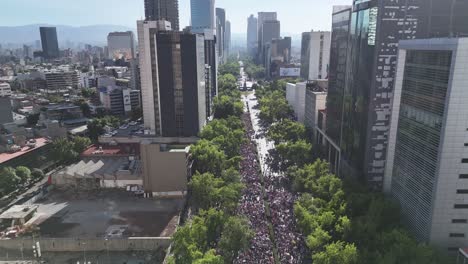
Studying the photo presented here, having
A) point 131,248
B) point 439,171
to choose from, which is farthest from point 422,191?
point 131,248

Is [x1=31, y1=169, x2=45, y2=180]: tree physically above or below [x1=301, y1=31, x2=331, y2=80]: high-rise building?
below

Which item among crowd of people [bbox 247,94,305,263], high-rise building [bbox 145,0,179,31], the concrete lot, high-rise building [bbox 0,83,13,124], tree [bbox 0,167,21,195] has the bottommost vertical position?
the concrete lot

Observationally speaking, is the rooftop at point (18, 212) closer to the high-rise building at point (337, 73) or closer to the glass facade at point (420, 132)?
the high-rise building at point (337, 73)

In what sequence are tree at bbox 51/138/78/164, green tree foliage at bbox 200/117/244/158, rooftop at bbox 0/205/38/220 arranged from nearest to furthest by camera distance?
1. rooftop at bbox 0/205/38/220
2. green tree foliage at bbox 200/117/244/158
3. tree at bbox 51/138/78/164

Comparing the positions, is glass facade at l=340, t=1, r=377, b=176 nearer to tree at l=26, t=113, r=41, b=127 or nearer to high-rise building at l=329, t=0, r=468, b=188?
high-rise building at l=329, t=0, r=468, b=188

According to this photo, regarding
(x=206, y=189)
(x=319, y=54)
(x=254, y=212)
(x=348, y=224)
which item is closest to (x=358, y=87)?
(x=348, y=224)

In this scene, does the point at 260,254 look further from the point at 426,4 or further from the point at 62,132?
the point at 62,132

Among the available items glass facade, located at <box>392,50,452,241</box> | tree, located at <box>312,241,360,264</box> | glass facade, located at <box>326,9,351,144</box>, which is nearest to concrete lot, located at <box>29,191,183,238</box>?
tree, located at <box>312,241,360,264</box>
